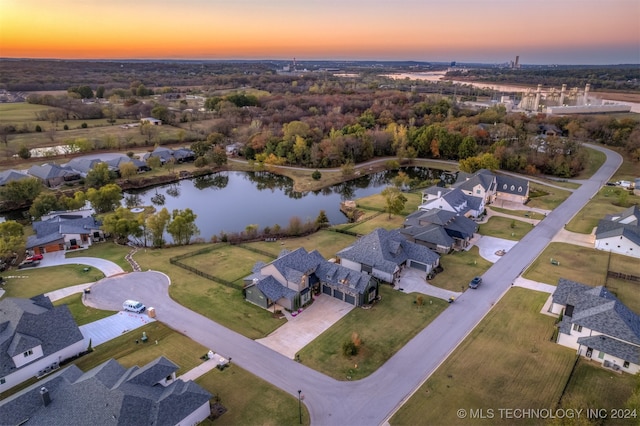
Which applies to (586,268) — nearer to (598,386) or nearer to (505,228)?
(505,228)

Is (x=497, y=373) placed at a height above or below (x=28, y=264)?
below

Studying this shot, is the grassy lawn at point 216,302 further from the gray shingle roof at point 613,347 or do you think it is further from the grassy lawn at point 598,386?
the gray shingle roof at point 613,347

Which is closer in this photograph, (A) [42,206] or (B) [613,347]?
(B) [613,347]

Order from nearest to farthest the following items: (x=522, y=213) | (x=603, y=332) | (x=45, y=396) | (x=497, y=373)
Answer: (x=45, y=396) → (x=497, y=373) → (x=603, y=332) → (x=522, y=213)

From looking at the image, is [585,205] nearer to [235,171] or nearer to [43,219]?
[235,171]

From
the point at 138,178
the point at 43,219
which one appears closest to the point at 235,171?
the point at 138,178

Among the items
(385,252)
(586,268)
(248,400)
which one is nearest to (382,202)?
(385,252)
